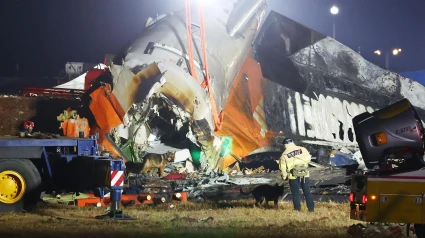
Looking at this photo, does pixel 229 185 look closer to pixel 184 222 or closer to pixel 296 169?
pixel 296 169

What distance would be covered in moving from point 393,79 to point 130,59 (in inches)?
462

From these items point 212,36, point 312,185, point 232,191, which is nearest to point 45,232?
point 232,191

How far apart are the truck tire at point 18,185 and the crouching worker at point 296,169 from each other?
504 cm

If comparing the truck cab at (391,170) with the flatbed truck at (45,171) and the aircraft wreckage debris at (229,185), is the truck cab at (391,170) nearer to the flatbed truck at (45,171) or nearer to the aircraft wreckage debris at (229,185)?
the flatbed truck at (45,171)

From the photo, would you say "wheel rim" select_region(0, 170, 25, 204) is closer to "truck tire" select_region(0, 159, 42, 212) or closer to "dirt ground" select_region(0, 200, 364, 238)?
"truck tire" select_region(0, 159, 42, 212)

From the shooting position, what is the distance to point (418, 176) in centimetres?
694

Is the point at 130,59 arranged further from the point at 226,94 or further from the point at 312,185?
the point at 312,185

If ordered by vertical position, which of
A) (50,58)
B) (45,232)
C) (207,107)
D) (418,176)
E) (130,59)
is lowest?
(45,232)

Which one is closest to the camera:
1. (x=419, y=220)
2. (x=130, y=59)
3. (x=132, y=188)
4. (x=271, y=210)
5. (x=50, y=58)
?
(x=419, y=220)

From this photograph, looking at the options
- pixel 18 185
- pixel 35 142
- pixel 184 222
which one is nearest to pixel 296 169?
pixel 184 222

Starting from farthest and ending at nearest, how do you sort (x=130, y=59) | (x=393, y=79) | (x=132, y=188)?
1. (x=393, y=79)
2. (x=130, y=59)
3. (x=132, y=188)

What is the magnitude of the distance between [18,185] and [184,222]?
3486 mm

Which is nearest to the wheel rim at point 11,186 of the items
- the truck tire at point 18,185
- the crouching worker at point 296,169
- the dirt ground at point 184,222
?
the truck tire at point 18,185

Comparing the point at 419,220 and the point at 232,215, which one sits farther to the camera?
the point at 232,215
